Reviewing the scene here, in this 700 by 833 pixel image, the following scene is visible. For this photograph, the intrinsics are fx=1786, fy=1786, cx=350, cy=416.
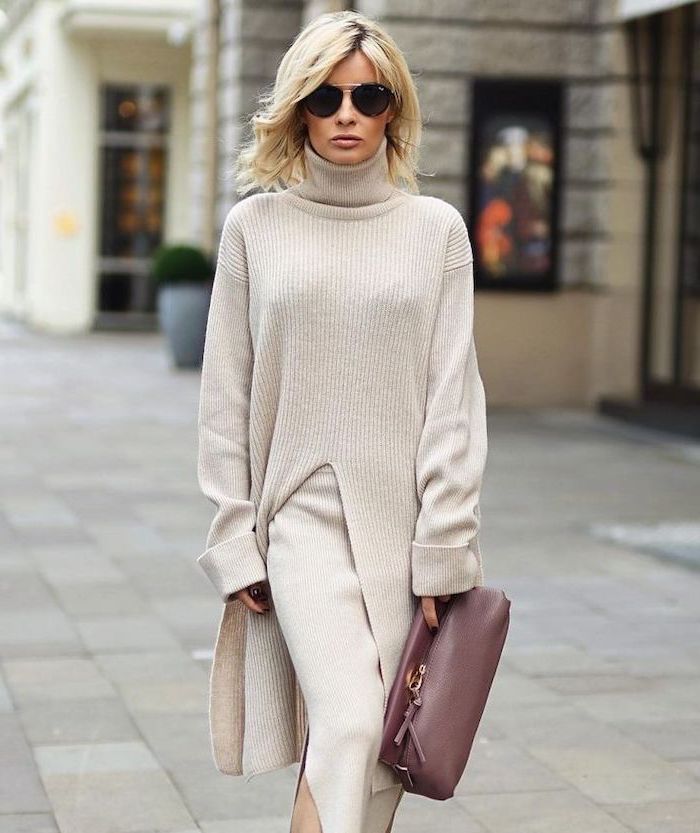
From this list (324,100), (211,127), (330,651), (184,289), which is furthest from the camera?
(211,127)

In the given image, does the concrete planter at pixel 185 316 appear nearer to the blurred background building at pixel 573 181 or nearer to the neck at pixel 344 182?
the blurred background building at pixel 573 181

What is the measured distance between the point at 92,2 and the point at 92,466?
647 inches

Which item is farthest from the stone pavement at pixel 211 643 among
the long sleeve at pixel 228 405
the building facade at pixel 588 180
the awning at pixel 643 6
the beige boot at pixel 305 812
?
the awning at pixel 643 6

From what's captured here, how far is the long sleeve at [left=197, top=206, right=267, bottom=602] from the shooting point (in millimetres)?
3170

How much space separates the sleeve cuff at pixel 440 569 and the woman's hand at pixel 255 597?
293 millimetres

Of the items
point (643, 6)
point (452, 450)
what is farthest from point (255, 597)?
point (643, 6)

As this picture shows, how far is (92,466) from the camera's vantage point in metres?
11.4

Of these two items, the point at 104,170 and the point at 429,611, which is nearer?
the point at 429,611

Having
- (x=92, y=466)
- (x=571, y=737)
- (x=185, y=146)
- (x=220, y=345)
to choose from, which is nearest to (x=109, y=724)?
(x=571, y=737)

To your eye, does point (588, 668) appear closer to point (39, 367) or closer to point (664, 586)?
point (664, 586)

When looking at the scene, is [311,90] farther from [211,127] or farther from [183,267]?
[211,127]

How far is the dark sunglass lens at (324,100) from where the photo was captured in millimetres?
3113

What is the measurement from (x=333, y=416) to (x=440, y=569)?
0.33 meters

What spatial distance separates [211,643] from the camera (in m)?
6.32
